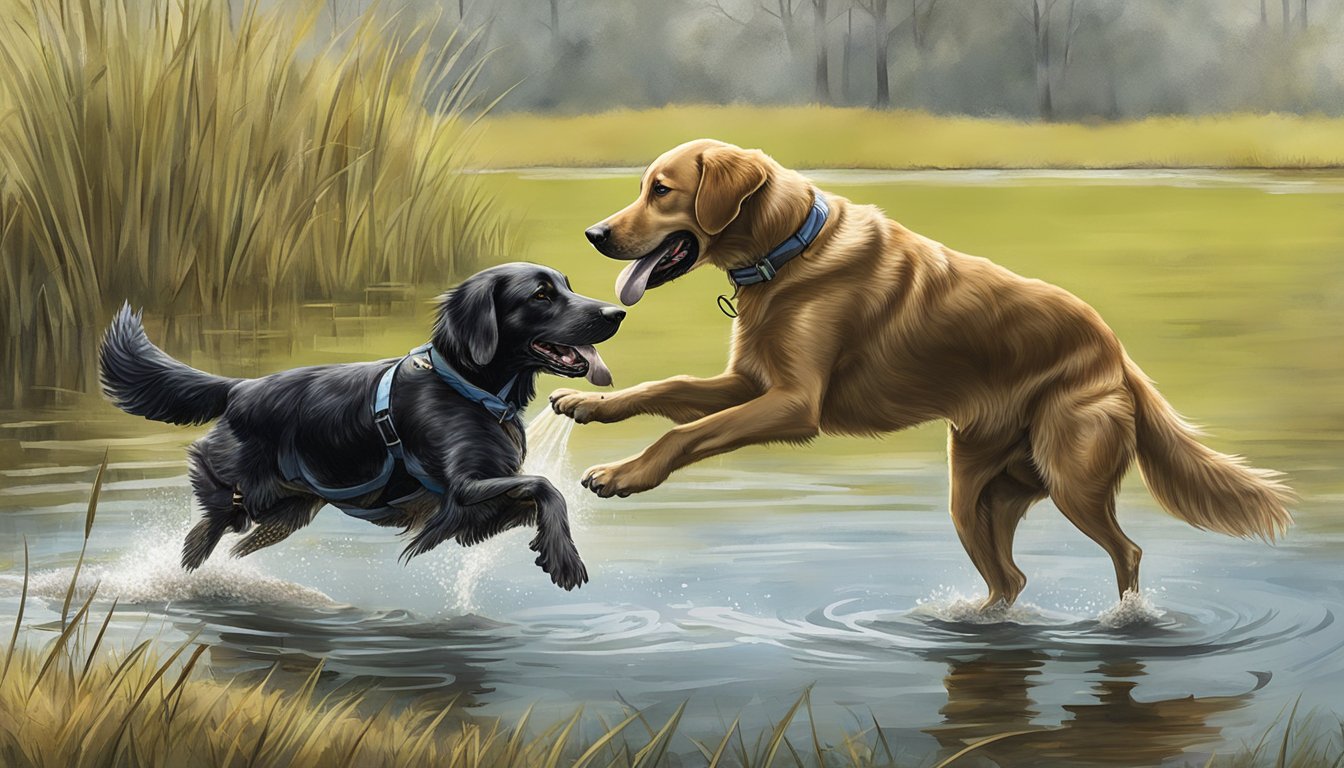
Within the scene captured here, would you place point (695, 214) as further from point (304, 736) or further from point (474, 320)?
point (304, 736)

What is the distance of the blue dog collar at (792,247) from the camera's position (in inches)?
220

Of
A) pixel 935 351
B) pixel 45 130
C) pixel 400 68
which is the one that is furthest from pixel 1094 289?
pixel 45 130

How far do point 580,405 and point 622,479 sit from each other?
31cm

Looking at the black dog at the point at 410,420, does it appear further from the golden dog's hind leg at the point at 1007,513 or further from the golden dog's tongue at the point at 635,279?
the golden dog's hind leg at the point at 1007,513

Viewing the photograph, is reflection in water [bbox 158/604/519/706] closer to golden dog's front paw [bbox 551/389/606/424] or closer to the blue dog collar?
golden dog's front paw [bbox 551/389/606/424]

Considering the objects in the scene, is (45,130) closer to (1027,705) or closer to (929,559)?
(929,559)

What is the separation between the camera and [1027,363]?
568cm

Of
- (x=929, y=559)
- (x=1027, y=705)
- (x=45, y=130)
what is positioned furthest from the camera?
(x=45, y=130)

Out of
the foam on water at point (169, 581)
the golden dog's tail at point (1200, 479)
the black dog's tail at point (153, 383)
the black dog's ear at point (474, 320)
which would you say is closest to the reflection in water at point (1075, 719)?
the golden dog's tail at point (1200, 479)

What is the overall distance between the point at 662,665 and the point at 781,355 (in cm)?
114

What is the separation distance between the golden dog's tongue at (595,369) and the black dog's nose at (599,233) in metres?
0.38

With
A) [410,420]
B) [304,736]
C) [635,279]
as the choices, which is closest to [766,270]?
[635,279]

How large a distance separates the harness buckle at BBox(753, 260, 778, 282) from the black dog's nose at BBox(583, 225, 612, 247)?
52 cm

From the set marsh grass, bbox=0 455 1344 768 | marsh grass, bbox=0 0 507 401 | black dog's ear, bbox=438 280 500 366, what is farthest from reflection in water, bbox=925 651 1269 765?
marsh grass, bbox=0 0 507 401
